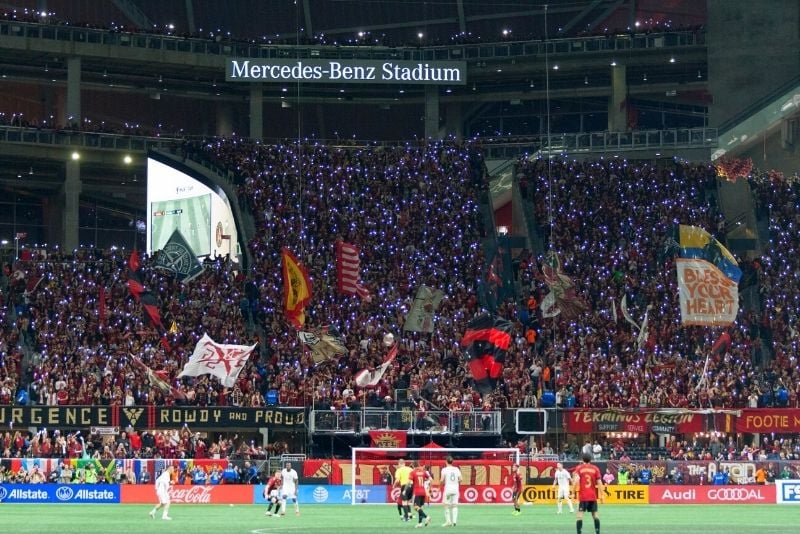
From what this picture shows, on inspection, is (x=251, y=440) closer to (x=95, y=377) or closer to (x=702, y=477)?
(x=95, y=377)

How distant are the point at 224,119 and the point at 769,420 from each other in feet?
135

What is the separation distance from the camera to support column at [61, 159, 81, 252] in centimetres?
7712

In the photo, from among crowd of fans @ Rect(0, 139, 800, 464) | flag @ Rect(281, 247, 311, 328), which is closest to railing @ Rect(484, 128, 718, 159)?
crowd of fans @ Rect(0, 139, 800, 464)

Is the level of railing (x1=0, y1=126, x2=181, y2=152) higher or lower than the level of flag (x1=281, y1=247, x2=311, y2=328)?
higher

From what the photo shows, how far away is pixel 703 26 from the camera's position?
79.4 m

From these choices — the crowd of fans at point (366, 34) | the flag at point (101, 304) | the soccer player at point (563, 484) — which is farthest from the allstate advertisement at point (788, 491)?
the crowd of fans at point (366, 34)

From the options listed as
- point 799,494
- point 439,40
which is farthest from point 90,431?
point 439,40

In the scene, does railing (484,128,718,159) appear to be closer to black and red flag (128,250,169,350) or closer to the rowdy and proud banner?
the rowdy and proud banner

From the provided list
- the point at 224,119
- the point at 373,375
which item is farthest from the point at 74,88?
the point at 373,375

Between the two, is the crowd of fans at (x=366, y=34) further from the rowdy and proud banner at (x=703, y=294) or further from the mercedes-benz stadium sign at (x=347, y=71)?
the rowdy and proud banner at (x=703, y=294)

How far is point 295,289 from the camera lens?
191 feet

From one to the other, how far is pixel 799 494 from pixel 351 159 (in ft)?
97.9

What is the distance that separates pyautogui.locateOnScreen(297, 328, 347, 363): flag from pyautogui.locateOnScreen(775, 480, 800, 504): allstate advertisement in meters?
16.9

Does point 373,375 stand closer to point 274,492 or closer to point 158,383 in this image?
point 158,383
